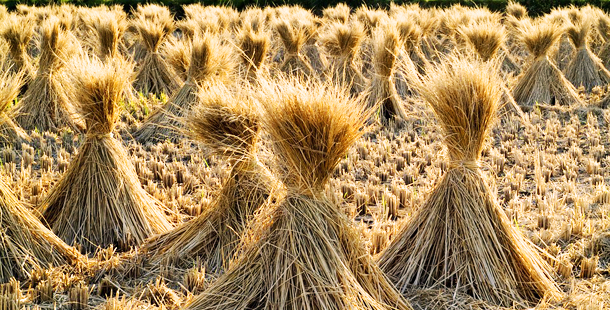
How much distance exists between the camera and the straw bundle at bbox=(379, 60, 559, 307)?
3.50 metres

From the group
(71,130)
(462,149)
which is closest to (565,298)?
(462,149)

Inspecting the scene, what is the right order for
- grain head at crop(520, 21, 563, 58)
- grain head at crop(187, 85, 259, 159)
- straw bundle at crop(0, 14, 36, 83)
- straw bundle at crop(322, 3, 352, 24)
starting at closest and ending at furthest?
grain head at crop(187, 85, 259, 159)
straw bundle at crop(0, 14, 36, 83)
grain head at crop(520, 21, 563, 58)
straw bundle at crop(322, 3, 352, 24)

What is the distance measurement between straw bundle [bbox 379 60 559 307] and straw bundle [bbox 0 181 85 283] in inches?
73.7

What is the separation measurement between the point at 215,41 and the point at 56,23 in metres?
1.55

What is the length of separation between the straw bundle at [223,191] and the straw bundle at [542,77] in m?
5.26

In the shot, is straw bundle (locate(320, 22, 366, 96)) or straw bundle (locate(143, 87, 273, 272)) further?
→ straw bundle (locate(320, 22, 366, 96))

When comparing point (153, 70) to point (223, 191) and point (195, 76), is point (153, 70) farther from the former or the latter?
point (223, 191)

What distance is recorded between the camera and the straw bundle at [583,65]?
368 inches

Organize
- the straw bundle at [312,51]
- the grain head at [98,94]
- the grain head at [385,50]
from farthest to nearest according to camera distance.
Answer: the straw bundle at [312,51], the grain head at [385,50], the grain head at [98,94]

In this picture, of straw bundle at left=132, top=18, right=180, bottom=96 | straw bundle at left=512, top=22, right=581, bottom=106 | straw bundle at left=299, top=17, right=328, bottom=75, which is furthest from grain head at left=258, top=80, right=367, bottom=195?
straw bundle at left=299, top=17, right=328, bottom=75

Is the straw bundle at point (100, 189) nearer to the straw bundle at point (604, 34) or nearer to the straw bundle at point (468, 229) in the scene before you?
the straw bundle at point (468, 229)

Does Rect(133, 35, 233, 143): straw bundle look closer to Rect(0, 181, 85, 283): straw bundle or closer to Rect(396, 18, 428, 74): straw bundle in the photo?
Rect(396, 18, 428, 74): straw bundle

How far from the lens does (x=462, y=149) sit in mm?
3549

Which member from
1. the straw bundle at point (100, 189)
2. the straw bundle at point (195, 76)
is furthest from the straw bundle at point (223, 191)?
the straw bundle at point (195, 76)
